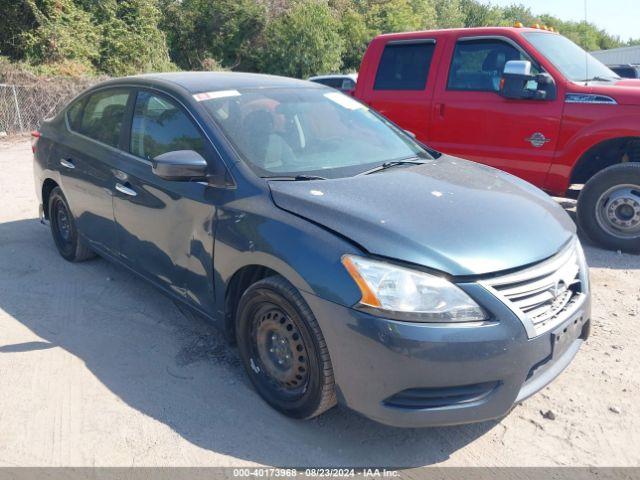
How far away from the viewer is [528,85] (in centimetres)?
568

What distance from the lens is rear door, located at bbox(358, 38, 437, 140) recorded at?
6.39 metres

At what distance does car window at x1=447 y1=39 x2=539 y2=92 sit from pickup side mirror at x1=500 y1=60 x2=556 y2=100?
0.94 feet

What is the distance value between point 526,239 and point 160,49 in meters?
22.8

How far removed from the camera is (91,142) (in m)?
4.64

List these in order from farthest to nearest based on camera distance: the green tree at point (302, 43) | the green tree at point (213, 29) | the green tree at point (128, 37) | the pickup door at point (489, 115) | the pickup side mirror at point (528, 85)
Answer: the green tree at point (213, 29) → the green tree at point (302, 43) → the green tree at point (128, 37) → the pickup door at point (489, 115) → the pickup side mirror at point (528, 85)

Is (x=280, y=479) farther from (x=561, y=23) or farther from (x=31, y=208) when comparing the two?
(x=561, y=23)

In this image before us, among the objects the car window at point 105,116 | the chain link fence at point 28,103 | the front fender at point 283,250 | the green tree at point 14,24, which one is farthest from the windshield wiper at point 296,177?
the green tree at point 14,24

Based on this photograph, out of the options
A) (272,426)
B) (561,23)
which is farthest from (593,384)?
(561,23)

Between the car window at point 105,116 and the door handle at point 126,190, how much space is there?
362mm

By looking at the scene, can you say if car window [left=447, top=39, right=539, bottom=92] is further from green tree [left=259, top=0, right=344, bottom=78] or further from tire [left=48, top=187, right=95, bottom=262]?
green tree [left=259, top=0, right=344, bottom=78]

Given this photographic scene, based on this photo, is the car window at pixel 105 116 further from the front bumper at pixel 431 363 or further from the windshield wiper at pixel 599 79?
the windshield wiper at pixel 599 79

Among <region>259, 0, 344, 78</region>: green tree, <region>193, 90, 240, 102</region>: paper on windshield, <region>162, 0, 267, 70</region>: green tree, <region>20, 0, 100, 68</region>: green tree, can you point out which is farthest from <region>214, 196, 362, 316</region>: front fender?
<region>162, 0, 267, 70</region>: green tree

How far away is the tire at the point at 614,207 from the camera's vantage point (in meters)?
5.46

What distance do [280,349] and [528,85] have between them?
3970 mm
